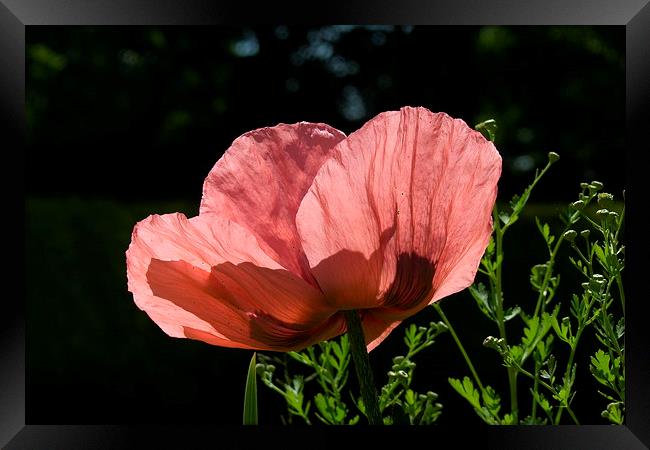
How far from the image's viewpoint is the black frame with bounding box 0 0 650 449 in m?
0.92

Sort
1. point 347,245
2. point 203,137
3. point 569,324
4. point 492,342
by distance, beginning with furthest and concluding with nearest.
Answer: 1. point 203,137
2. point 569,324
3. point 492,342
4. point 347,245

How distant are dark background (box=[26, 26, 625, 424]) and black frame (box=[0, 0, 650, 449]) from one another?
95 centimetres

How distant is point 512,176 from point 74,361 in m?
2.34

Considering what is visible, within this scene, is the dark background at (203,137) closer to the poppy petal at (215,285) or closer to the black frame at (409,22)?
the black frame at (409,22)

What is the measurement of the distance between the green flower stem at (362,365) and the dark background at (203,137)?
1288mm

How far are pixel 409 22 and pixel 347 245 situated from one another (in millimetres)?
413

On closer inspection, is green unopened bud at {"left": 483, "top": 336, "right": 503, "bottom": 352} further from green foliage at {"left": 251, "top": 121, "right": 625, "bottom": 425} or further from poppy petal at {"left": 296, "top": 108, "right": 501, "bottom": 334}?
poppy petal at {"left": 296, "top": 108, "right": 501, "bottom": 334}

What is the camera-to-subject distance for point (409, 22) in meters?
0.95

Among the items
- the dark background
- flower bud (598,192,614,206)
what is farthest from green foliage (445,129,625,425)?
the dark background

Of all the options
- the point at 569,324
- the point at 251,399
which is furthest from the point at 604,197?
the point at 251,399

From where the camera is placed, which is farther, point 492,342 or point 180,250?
point 492,342

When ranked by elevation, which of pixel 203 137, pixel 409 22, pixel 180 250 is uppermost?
pixel 203 137

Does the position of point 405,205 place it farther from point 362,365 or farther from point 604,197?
point 604,197

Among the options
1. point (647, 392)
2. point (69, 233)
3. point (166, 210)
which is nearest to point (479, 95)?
point (166, 210)
